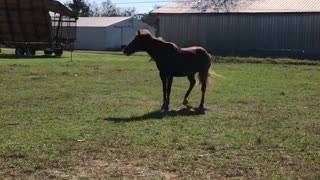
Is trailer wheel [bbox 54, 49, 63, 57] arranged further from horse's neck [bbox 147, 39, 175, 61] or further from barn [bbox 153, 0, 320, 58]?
horse's neck [bbox 147, 39, 175, 61]

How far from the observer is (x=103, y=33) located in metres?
80.2

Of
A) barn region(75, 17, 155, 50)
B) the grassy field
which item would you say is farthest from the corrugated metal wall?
the grassy field

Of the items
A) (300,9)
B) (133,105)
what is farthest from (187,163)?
(300,9)

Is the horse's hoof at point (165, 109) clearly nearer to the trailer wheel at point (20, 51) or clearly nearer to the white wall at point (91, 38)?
the trailer wheel at point (20, 51)

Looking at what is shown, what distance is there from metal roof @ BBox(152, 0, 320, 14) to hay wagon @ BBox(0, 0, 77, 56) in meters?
21.4

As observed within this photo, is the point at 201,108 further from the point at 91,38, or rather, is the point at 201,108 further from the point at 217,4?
the point at 91,38

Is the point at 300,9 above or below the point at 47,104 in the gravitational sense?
above

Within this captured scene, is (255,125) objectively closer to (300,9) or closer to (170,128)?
(170,128)

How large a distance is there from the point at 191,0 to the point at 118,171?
6213 cm

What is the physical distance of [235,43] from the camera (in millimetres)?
60031

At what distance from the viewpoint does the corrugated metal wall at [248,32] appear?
56094 millimetres

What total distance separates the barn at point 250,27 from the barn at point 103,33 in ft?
51.6

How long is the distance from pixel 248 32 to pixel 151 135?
50.6 m

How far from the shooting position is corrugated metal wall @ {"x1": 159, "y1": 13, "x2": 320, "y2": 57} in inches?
2208
